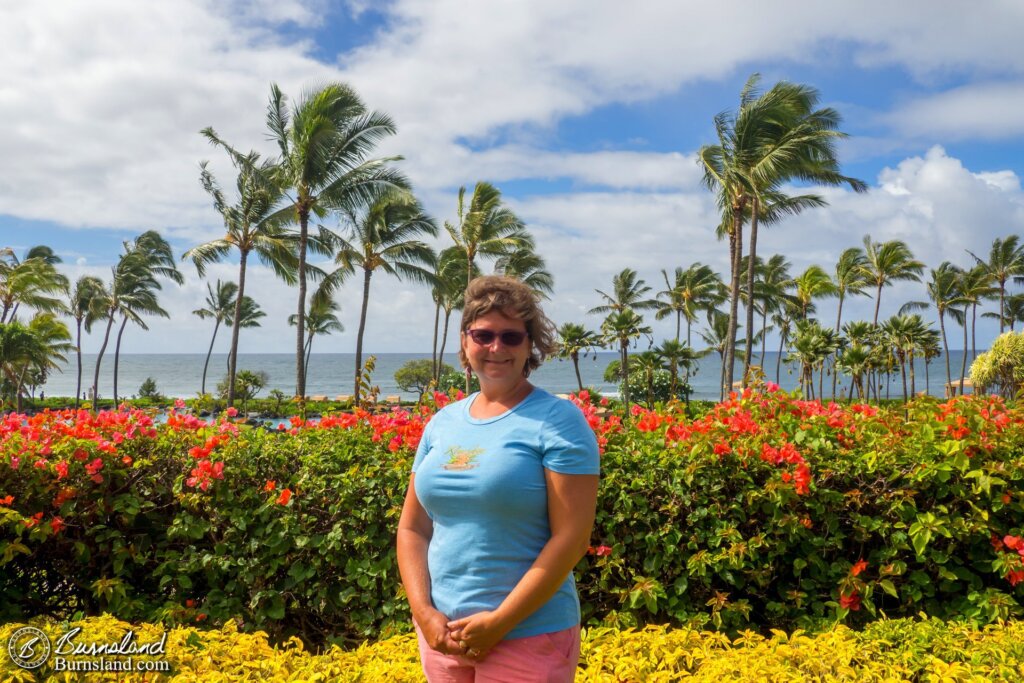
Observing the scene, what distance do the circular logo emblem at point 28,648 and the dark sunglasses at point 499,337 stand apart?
2235 millimetres

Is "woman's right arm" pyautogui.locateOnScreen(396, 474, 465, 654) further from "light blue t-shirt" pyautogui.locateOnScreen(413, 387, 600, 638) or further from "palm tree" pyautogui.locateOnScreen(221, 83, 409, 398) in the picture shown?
"palm tree" pyautogui.locateOnScreen(221, 83, 409, 398)

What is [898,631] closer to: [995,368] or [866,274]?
[995,368]

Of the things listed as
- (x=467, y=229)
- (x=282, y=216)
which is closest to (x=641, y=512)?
(x=282, y=216)

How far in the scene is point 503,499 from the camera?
Result: 178 centimetres

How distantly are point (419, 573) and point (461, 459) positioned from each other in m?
0.39

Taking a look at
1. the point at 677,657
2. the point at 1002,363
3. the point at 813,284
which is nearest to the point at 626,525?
the point at 677,657

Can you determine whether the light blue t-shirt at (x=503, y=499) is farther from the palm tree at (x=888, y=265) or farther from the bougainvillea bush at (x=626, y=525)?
the palm tree at (x=888, y=265)

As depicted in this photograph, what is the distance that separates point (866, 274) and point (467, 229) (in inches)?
1171

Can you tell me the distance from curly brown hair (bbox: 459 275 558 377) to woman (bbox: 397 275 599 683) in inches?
0.7

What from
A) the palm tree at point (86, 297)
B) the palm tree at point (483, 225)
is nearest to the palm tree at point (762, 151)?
the palm tree at point (483, 225)

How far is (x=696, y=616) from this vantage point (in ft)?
10.9

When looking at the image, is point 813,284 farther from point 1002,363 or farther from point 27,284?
point 27,284

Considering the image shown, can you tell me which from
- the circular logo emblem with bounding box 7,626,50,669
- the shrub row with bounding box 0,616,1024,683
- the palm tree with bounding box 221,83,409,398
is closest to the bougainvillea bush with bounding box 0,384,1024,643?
the shrub row with bounding box 0,616,1024,683

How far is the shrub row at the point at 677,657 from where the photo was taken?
2.70 meters
